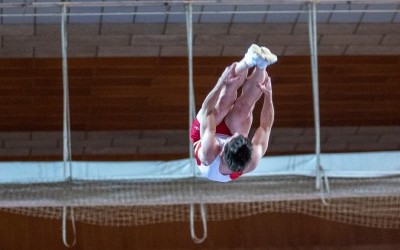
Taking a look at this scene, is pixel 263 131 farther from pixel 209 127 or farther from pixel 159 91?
pixel 159 91

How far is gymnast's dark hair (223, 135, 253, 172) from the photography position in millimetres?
6562

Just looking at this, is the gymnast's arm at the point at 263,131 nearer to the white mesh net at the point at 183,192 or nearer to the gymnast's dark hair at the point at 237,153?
the gymnast's dark hair at the point at 237,153

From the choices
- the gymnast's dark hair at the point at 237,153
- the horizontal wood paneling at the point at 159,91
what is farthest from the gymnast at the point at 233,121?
the horizontal wood paneling at the point at 159,91

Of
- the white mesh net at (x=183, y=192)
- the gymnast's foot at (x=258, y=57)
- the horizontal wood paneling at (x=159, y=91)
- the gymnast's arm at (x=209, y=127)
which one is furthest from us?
the horizontal wood paneling at (x=159, y=91)

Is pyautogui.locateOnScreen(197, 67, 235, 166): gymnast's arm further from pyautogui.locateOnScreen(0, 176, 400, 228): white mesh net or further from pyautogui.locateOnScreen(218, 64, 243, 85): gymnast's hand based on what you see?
pyautogui.locateOnScreen(0, 176, 400, 228): white mesh net

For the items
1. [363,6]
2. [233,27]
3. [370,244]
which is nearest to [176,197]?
[233,27]

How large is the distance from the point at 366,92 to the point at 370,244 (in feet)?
8.01

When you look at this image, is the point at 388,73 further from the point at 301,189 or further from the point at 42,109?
the point at 42,109

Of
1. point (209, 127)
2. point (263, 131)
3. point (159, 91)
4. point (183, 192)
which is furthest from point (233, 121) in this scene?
point (159, 91)

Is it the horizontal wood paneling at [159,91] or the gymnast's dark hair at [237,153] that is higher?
the horizontal wood paneling at [159,91]

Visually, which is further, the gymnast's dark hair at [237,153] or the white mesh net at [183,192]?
the white mesh net at [183,192]

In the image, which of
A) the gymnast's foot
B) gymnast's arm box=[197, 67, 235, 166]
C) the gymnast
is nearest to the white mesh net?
the gymnast

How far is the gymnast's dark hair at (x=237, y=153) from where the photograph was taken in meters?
6.56

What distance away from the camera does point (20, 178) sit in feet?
30.9
